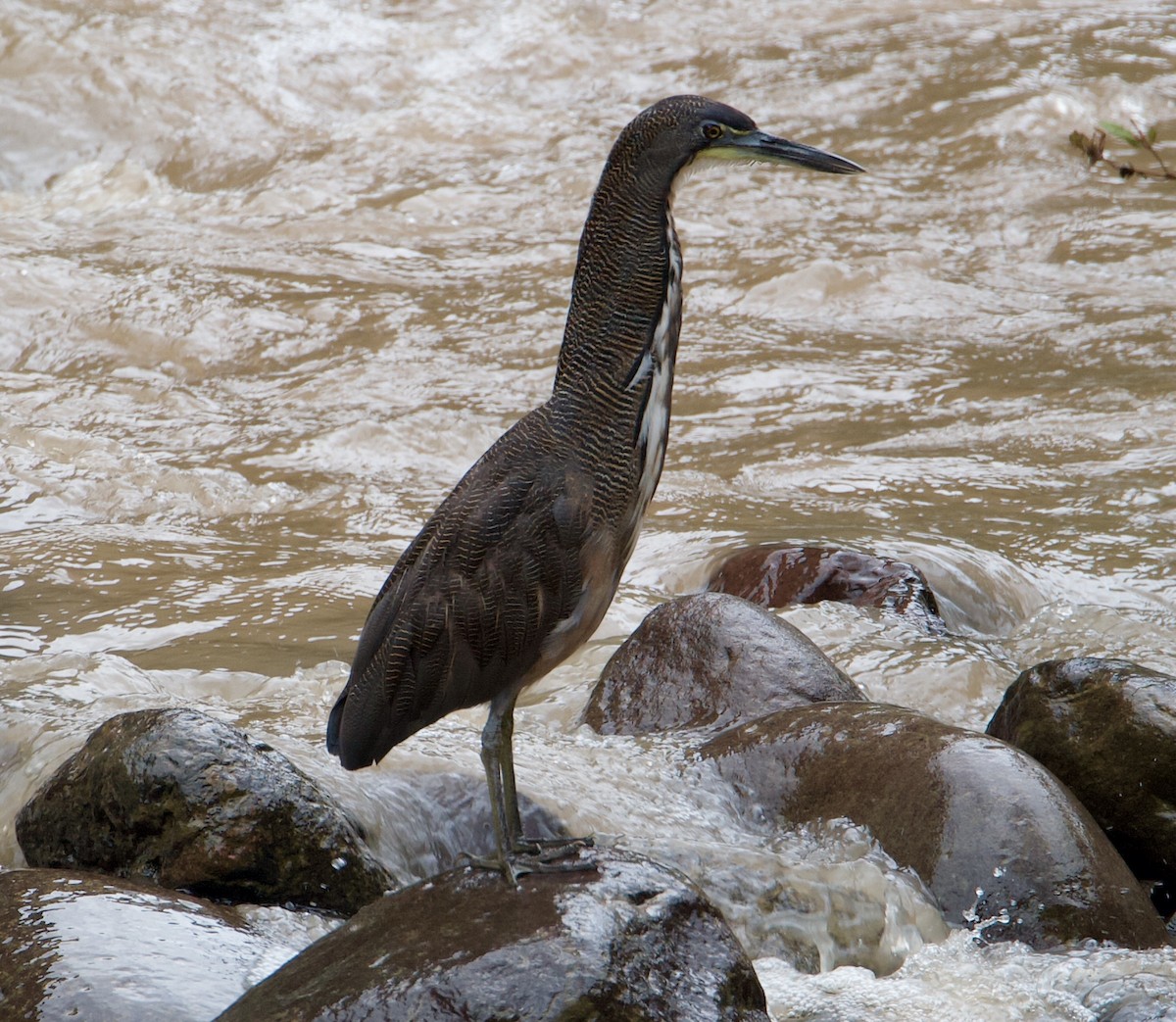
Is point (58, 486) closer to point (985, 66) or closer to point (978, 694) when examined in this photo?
point (978, 694)

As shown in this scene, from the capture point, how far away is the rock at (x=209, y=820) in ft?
15.4

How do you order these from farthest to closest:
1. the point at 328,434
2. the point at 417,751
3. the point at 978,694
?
the point at 328,434 < the point at 978,694 < the point at 417,751

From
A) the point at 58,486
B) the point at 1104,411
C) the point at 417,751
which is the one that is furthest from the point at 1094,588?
the point at 58,486

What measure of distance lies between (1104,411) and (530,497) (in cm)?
679

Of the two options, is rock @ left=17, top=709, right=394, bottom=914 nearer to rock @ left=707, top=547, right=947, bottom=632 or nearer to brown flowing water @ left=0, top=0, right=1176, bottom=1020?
brown flowing water @ left=0, top=0, right=1176, bottom=1020

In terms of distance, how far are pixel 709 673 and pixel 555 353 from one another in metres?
5.50

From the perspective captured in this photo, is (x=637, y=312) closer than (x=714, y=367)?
Yes

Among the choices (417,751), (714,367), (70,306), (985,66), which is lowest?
(417,751)

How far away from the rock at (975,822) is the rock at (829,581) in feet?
6.31

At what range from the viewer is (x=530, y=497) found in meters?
4.38

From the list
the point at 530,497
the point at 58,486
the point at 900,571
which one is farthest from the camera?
the point at 58,486

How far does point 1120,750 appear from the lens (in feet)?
17.9

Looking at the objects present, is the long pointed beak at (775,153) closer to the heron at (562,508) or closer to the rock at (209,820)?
the heron at (562,508)

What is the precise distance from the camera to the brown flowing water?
19.5ft
